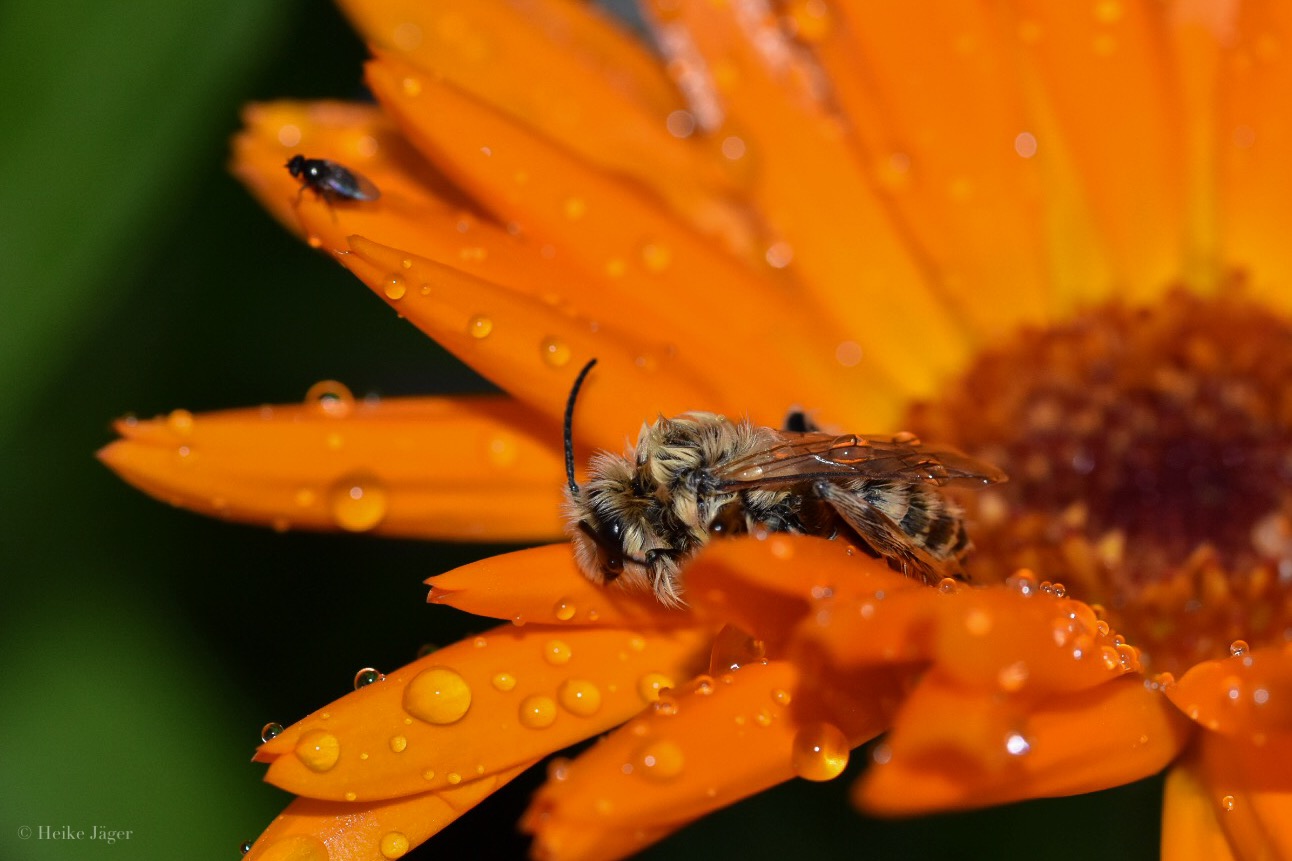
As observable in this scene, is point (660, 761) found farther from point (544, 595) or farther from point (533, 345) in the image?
point (533, 345)

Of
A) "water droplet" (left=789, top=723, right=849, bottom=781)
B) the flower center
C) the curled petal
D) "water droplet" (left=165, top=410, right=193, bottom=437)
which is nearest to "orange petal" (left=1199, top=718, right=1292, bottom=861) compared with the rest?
the curled petal

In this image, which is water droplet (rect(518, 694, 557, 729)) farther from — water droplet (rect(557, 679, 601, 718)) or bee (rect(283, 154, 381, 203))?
bee (rect(283, 154, 381, 203))

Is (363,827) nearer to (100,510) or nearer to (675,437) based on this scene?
(675,437)

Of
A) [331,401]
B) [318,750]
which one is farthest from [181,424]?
[318,750]

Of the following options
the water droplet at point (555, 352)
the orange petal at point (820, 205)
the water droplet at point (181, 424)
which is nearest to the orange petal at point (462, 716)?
the water droplet at point (555, 352)

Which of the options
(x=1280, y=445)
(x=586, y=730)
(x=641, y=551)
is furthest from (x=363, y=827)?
(x=1280, y=445)

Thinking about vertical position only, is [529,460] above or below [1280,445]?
below
